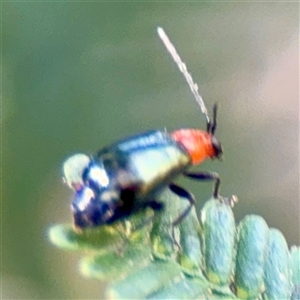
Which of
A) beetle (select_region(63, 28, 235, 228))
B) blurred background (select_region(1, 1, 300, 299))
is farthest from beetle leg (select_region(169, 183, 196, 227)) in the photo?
blurred background (select_region(1, 1, 300, 299))

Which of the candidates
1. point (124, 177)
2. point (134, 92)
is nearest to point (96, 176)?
point (124, 177)

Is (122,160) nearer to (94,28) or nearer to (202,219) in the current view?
(202,219)

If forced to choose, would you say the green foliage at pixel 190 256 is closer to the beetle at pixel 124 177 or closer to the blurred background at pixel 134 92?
the beetle at pixel 124 177

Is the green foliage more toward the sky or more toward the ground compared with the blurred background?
more toward the ground

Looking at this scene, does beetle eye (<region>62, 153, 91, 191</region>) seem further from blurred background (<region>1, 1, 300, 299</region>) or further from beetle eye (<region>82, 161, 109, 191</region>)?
blurred background (<region>1, 1, 300, 299</region>)

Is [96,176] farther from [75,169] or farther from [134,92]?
[134,92]

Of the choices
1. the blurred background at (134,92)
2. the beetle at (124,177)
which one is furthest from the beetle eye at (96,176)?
the blurred background at (134,92)

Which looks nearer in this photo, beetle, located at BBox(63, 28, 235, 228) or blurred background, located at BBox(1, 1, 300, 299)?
beetle, located at BBox(63, 28, 235, 228)
